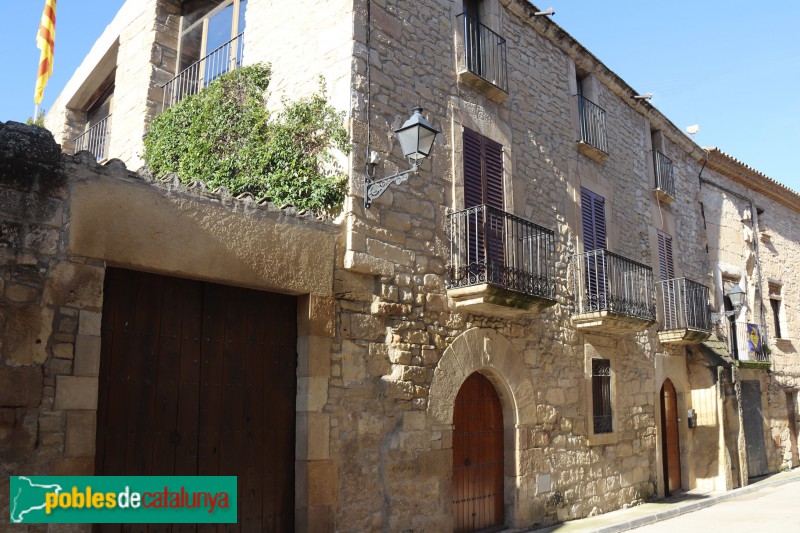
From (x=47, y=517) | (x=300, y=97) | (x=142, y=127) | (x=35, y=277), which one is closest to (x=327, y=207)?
(x=300, y=97)

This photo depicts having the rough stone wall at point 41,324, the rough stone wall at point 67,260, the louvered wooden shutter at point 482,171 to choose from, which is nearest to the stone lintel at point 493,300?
the louvered wooden shutter at point 482,171

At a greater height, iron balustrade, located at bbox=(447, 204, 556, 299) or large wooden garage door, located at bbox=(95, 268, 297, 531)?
iron balustrade, located at bbox=(447, 204, 556, 299)

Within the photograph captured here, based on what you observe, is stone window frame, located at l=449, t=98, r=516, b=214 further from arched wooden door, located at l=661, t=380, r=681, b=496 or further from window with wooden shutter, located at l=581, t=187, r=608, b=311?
arched wooden door, located at l=661, t=380, r=681, b=496

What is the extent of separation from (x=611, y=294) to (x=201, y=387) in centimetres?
651

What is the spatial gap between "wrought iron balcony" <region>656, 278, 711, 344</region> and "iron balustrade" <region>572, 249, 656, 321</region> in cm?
140

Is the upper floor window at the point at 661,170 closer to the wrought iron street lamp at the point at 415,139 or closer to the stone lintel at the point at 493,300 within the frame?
the stone lintel at the point at 493,300

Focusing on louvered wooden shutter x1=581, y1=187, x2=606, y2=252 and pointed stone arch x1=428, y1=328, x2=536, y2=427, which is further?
louvered wooden shutter x1=581, y1=187, x2=606, y2=252

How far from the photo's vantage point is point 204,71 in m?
9.82

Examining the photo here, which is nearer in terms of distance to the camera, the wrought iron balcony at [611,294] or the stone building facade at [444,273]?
the stone building facade at [444,273]

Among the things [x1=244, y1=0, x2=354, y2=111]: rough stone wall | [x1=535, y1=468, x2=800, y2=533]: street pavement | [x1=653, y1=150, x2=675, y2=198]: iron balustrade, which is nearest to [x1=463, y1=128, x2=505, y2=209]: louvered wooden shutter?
[x1=244, y1=0, x2=354, y2=111]: rough stone wall

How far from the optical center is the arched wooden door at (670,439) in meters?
12.2

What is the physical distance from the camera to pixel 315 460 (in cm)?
593

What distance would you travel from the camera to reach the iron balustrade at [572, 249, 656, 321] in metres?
9.82

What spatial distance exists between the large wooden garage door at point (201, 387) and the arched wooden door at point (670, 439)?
8539mm
